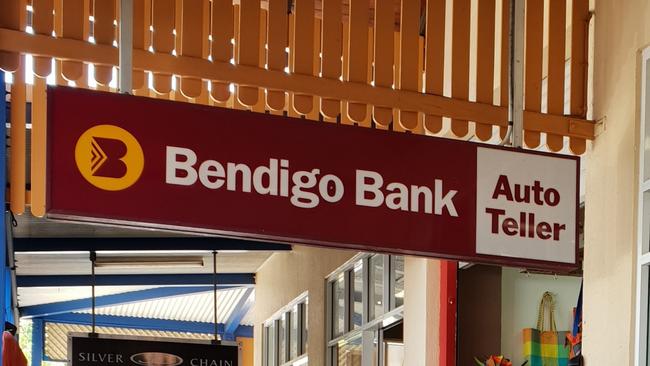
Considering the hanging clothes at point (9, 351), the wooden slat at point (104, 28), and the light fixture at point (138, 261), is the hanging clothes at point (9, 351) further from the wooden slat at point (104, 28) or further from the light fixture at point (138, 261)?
the light fixture at point (138, 261)

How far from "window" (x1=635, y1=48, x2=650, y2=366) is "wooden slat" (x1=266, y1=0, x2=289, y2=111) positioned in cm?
147

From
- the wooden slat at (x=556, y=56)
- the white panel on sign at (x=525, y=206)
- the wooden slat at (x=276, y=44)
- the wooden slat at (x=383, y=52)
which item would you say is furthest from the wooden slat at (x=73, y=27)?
the wooden slat at (x=556, y=56)

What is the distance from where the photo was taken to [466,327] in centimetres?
818

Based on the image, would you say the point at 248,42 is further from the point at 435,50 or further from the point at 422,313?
the point at 422,313

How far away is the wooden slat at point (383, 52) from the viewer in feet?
17.1

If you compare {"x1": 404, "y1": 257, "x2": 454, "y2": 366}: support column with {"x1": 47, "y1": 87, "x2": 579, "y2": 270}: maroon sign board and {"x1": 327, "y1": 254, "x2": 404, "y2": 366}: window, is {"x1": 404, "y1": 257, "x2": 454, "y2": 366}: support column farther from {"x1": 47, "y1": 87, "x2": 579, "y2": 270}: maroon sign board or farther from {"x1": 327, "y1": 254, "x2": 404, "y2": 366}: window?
{"x1": 47, "y1": 87, "x2": 579, "y2": 270}: maroon sign board

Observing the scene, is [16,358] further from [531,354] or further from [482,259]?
[482,259]

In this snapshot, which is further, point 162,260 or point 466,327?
point 162,260

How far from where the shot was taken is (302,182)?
4375 millimetres

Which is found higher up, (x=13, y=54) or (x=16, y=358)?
(x=13, y=54)

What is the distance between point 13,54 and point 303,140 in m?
1.13

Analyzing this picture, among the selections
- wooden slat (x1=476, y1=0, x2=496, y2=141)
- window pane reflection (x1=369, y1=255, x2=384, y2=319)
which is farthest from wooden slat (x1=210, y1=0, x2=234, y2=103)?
window pane reflection (x1=369, y1=255, x2=384, y2=319)

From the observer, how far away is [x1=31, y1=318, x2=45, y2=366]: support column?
19.5 metres

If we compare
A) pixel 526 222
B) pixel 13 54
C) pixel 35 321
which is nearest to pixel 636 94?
pixel 526 222
